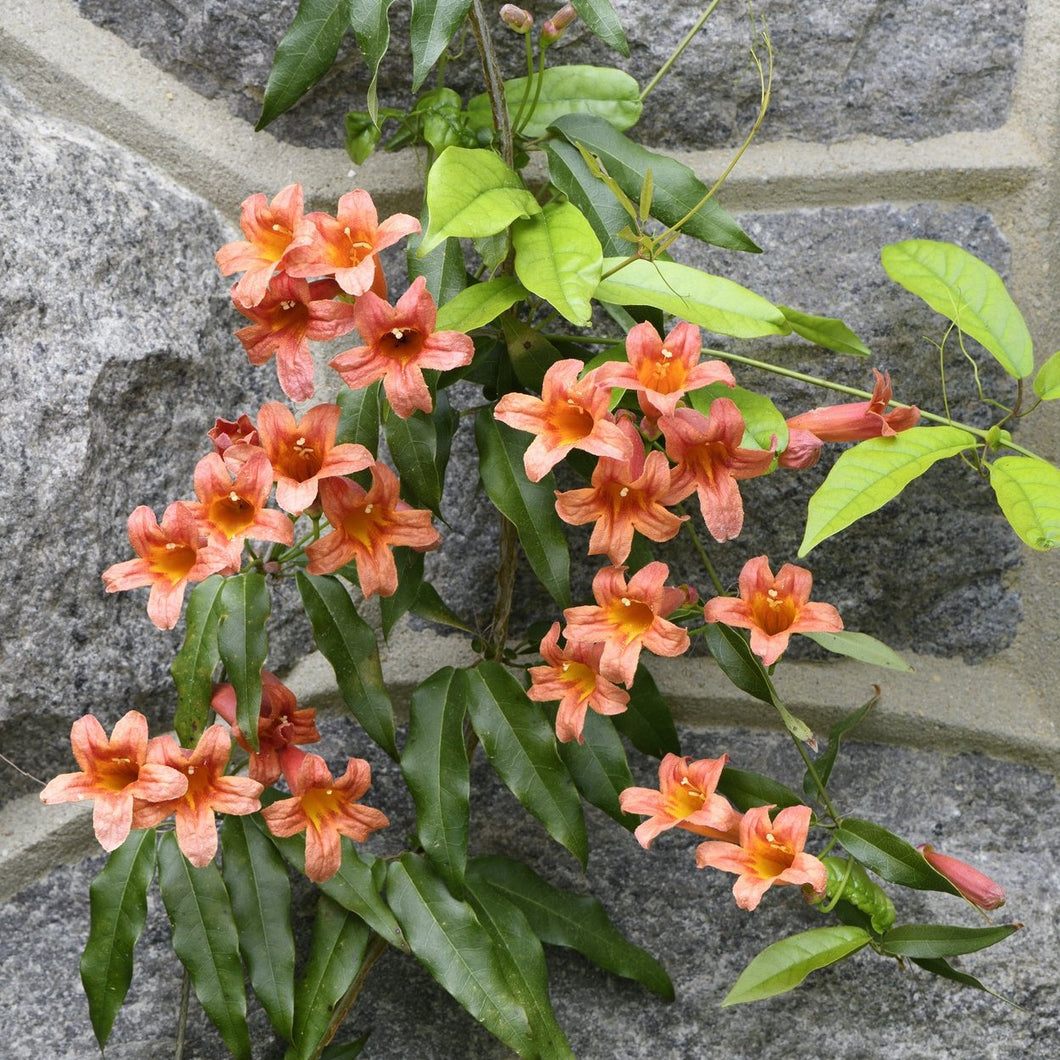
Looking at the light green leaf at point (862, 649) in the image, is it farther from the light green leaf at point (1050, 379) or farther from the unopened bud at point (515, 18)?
the unopened bud at point (515, 18)

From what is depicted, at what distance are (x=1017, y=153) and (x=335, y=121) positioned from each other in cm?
62

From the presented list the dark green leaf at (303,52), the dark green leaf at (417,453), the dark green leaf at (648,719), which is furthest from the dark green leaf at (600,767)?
the dark green leaf at (303,52)

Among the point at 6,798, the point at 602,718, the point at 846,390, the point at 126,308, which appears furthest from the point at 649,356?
the point at 6,798

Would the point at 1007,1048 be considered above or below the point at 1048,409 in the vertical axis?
below

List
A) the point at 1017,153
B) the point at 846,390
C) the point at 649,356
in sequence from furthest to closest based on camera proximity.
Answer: the point at 1017,153, the point at 846,390, the point at 649,356

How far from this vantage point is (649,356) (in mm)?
810

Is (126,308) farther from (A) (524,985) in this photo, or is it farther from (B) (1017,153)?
(B) (1017,153)

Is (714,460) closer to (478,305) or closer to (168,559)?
(478,305)

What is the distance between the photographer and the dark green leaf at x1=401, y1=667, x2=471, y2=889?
0.92 metres

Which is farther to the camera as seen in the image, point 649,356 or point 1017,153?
point 1017,153

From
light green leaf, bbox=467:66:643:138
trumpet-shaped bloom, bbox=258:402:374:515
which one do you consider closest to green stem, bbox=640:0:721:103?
light green leaf, bbox=467:66:643:138

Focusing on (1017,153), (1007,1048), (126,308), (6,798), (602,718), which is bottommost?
(1007,1048)

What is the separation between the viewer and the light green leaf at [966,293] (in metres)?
0.95

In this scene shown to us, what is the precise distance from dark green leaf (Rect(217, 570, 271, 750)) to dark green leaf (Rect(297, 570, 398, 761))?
0.16ft
